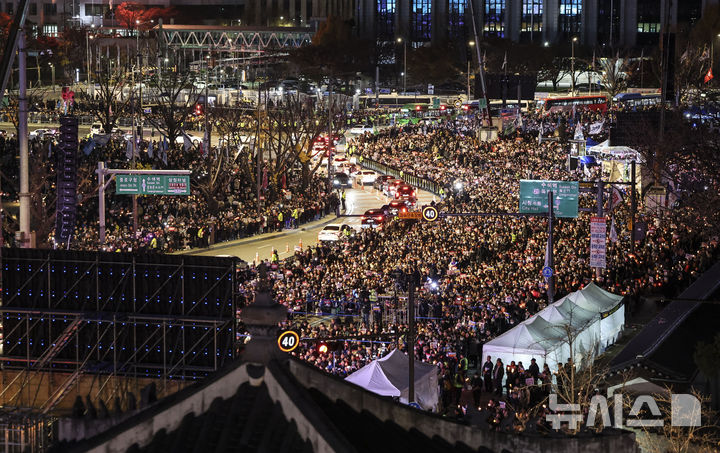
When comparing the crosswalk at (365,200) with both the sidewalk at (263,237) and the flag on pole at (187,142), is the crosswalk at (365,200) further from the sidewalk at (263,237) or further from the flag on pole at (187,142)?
the flag on pole at (187,142)

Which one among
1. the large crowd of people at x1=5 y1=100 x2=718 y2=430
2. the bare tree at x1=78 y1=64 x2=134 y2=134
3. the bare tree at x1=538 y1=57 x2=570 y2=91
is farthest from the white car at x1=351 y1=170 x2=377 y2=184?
the bare tree at x1=538 y1=57 x2=570 y2=91

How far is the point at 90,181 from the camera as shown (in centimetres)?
5916

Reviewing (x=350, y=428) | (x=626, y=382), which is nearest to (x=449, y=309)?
(x=626, y=382)

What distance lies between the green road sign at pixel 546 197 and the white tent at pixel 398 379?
14558 mm

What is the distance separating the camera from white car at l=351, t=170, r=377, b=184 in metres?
83.4

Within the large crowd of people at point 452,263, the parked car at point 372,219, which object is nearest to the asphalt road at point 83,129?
the large crowd of people at point 452,263

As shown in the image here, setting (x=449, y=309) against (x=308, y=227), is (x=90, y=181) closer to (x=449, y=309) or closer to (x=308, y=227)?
(x=308, y=227)

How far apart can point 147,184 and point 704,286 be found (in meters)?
21.5

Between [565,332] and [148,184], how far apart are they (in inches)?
819

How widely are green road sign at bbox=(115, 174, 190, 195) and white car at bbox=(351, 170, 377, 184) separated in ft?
124

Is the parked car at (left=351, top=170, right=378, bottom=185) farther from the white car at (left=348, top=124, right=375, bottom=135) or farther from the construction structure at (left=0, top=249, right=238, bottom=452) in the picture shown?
the construction structure at (left=0, top=249, right=238, bottom=452)

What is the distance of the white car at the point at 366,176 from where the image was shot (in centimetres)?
8338

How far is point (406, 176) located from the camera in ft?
263

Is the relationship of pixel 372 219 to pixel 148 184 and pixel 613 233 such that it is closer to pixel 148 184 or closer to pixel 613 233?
pixel 148 184
